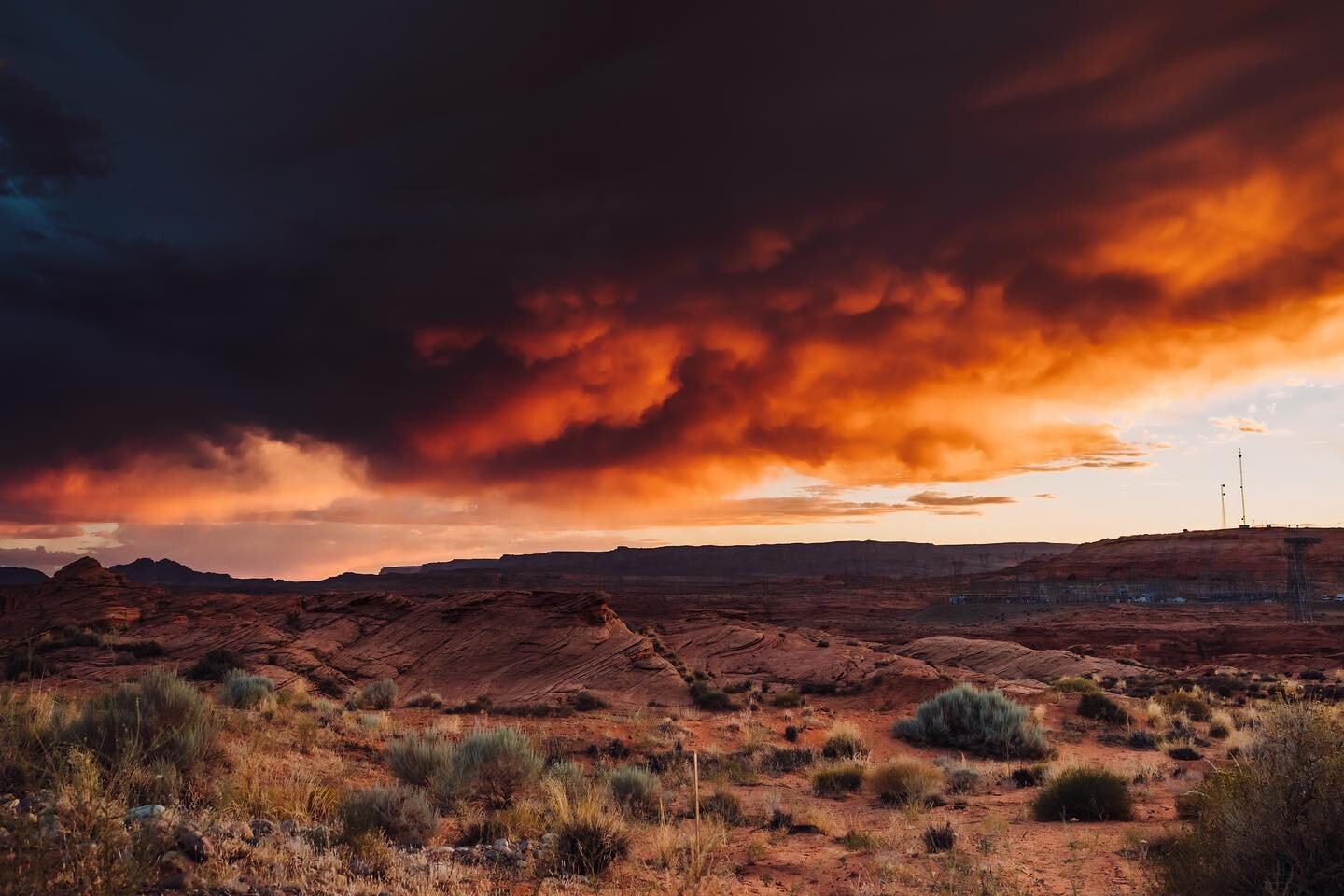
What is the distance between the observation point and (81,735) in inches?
348

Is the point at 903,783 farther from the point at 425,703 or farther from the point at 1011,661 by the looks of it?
the point at 1011,661

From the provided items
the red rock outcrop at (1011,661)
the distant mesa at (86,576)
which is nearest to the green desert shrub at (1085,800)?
the red rock outcrop at (1011,661)

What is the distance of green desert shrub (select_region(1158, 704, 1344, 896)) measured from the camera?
5750 mm

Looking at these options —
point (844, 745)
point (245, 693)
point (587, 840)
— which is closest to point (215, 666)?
point (245, 693)

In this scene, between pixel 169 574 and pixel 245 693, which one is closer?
pixel 245 693

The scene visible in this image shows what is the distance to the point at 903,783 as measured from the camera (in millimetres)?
12492

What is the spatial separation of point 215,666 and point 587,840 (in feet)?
77.9

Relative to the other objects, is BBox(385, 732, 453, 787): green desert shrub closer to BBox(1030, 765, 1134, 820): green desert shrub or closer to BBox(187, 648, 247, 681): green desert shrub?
BBox(1030, 765, 1134, 820): green desert shrub

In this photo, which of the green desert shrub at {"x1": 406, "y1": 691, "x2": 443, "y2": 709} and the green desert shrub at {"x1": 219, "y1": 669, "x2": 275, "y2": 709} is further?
the green desert shrub at {"x1": 406, "y1": 691, "x2": 443, "y2": 709}

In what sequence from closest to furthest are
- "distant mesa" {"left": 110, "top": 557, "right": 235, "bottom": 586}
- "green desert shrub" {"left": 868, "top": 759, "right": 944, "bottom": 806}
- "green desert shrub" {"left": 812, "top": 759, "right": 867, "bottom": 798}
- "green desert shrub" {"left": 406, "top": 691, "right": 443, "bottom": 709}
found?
"green desert shrub" {"left": 868, "top": 759, "right": 944, "bottom": 806} < "green desert shrub" {"left": 812, "top": 759, "right": 867, "bottom": 798} < "green desert shrub" {"left": 406, "top": 691, "right": 443, "bottom": 709} < "distant mesa" {"left": 110, "top": 557, "right": 235, "bottom": 586}

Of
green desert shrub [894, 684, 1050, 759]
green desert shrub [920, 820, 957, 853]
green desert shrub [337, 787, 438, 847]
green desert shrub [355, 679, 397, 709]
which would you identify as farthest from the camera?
green desert shrub [355, 679, 397, 709]

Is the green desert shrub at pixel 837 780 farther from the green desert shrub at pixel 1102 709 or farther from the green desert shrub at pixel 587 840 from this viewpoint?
the green desert shrub at pixel 1102 709

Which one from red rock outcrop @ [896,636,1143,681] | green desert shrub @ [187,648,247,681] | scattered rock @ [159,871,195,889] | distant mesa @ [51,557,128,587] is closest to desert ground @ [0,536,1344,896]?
scattered rock @ [159,871,195,889]

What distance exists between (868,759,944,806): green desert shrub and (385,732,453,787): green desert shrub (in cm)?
681
